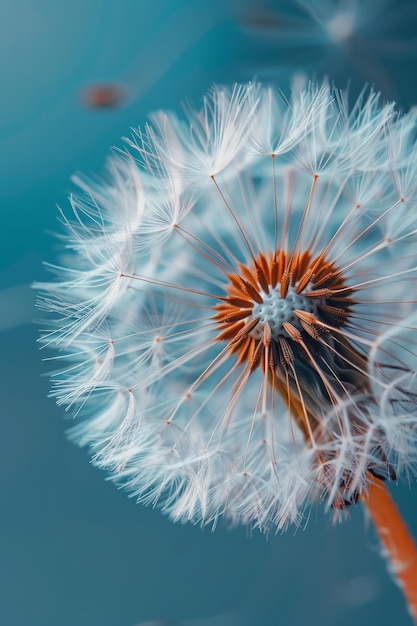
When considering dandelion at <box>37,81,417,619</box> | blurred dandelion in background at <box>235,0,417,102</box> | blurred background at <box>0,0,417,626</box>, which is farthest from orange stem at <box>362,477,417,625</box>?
blurred dandelion in background at <box>235,0,417,102</box>

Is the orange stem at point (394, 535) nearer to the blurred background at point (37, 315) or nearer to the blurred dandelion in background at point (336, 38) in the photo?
the blurred background at point (37, 315)

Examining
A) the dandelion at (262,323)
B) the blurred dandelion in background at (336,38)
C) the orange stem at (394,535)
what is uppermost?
the blurred dandelion in background at (336,38)

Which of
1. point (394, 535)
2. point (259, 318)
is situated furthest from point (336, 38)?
point (394, 535)

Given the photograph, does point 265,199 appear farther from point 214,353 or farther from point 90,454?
point 90,454

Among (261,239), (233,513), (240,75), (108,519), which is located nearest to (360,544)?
(233,513)

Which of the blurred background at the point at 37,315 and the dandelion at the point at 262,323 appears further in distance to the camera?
the blurred background at the point at 37,315

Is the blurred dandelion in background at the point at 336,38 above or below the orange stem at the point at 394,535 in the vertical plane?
above

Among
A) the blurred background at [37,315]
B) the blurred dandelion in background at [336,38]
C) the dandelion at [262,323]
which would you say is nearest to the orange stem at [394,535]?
the dandelion at [262,323]
